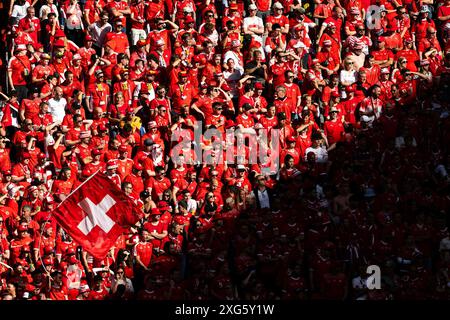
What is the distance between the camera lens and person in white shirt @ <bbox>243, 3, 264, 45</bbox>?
31766mm

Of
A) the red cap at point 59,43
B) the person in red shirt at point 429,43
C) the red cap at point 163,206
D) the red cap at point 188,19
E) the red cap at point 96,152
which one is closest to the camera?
the red cap at point 163,206

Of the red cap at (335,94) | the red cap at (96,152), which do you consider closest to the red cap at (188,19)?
the red cap at (335,94)

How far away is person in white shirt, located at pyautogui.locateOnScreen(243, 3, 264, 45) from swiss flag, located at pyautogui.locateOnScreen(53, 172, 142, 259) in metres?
6.68

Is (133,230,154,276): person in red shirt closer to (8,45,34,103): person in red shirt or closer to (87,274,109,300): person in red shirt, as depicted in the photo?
(87,274,109,300): person in red shirt

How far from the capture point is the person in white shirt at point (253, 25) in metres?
31.8

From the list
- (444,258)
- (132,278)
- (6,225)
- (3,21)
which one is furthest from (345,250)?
(3,21)

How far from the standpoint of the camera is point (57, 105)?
29625 mm

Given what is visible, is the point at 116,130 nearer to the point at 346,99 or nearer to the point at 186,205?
the point at 186,205

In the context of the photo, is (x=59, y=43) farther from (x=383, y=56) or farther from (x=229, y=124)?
(x=383, y=56)

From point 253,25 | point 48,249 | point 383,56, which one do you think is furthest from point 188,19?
point 48,249

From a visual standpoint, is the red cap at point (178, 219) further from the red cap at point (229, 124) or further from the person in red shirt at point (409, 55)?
the person in red shirt at point (409, 55)

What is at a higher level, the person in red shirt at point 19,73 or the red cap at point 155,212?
the person in red shirt at point 19,73

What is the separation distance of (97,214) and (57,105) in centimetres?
449

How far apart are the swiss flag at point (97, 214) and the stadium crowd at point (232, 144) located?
53.5 inches
